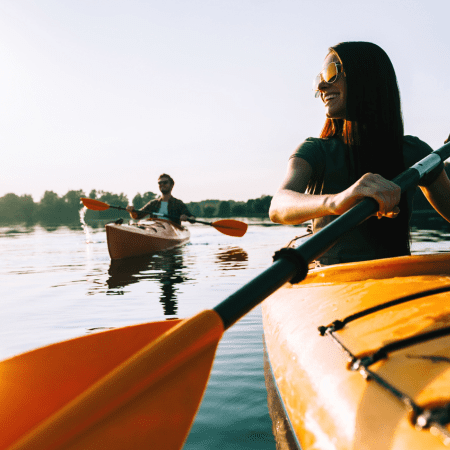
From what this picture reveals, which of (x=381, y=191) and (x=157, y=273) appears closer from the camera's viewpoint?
(x=381, y=191)

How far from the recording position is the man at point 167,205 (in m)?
12.8

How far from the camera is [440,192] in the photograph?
7.44 feet

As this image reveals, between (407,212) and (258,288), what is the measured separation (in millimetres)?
1262

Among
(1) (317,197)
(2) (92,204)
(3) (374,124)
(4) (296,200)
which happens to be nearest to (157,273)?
(2) (92,204)

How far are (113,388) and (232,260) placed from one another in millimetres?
8899

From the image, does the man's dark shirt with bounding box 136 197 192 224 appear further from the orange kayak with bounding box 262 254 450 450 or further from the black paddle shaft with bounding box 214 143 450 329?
the black paddle shaft with bounding box 214 143 450 329

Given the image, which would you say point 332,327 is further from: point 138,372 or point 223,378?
point 223,378

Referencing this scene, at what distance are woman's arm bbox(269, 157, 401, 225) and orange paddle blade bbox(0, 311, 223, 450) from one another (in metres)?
0.70

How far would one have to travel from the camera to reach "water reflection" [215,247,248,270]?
28.8ft

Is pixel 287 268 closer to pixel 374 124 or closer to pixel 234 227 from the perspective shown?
pixel 374 124

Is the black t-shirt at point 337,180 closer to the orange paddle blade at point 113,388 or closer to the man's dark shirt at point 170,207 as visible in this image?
the orange paddle blade at point 113,388

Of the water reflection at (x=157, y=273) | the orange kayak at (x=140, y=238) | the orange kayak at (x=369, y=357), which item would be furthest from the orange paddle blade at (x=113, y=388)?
the orange kayak at (x=140, y=238)

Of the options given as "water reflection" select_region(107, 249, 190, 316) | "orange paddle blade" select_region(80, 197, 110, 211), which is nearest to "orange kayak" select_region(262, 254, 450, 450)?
"water reflection" select_region(107, 249, 190, 316)

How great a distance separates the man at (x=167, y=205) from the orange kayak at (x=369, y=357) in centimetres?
1104
